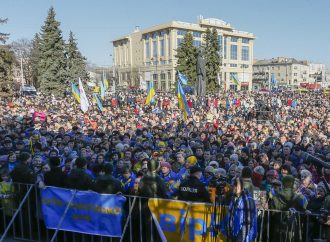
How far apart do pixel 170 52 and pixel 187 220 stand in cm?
8841

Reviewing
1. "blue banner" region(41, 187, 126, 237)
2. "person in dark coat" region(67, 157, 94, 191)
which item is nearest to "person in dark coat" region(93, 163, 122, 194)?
"blue banner" region(41, 187, 126, 237)

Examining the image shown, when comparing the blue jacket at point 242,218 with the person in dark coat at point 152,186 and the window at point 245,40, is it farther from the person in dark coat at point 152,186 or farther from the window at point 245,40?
the window at point 245,40

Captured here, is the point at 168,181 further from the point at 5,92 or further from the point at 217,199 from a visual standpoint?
the point at 5,92

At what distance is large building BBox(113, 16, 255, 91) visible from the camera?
91.8 m

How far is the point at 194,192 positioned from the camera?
527 centimetres

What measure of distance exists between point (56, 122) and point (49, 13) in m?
30.2

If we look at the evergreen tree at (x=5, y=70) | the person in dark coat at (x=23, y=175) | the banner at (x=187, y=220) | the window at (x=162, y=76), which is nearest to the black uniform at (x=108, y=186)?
the banner at (x=187, y=220)

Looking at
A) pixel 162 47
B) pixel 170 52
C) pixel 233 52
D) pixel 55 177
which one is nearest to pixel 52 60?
pixel 55 177

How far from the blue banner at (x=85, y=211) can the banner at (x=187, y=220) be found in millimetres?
614

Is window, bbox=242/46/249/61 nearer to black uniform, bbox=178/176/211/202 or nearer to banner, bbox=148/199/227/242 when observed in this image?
black uniform, bbox=178/176/211/202

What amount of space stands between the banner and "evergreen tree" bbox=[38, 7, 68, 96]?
39.4 meters

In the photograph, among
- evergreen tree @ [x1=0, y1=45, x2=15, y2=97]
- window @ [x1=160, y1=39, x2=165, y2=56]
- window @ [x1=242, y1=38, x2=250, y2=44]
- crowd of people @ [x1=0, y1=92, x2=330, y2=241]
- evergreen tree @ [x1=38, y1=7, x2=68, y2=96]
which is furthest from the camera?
window @ [x1=242, y1=38, x2=250, y2=44]

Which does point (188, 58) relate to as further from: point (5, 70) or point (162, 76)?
point (162, 76)

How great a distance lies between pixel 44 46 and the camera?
43125mm
